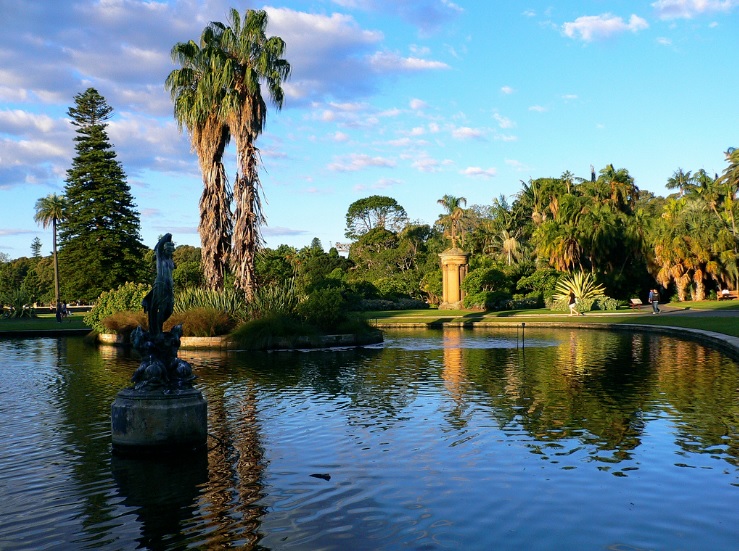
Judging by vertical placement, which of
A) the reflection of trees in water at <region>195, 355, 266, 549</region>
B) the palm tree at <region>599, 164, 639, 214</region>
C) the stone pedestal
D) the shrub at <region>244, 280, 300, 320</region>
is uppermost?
the palm tree at <region>599, 164, 639, 214</region>

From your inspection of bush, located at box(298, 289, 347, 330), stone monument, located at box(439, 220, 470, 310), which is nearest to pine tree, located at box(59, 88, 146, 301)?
stone monument, located at box(439, 220, 470, 310)

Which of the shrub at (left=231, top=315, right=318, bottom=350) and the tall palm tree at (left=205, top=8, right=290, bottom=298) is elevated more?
the tall palm tree at (left=205, top=8, right=290, bottom=298)

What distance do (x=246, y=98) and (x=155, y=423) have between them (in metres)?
22.5

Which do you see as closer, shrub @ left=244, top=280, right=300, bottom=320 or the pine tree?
shrub @ left=244, top=280, right=300, bottom=320

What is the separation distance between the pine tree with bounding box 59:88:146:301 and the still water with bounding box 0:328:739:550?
42.5 m

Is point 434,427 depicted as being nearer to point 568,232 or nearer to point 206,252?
point 206,252

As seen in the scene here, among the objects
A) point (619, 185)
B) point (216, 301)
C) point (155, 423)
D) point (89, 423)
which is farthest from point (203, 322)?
point (619, 185)

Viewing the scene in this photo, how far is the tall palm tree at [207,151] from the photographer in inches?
1180

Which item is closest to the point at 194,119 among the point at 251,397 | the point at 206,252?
the point at 206,252

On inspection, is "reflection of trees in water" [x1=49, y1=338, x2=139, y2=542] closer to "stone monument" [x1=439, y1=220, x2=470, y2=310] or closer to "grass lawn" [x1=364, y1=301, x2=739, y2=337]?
"grass lawn" [x1=364, y1=301, x2=739, y2=337]

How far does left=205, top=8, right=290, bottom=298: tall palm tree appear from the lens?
92.2 ft

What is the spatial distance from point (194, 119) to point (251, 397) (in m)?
19.5

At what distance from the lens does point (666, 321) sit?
31688 mm

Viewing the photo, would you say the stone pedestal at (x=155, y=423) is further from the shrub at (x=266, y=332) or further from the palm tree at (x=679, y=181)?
the palm tree at (x=679, y=181)
